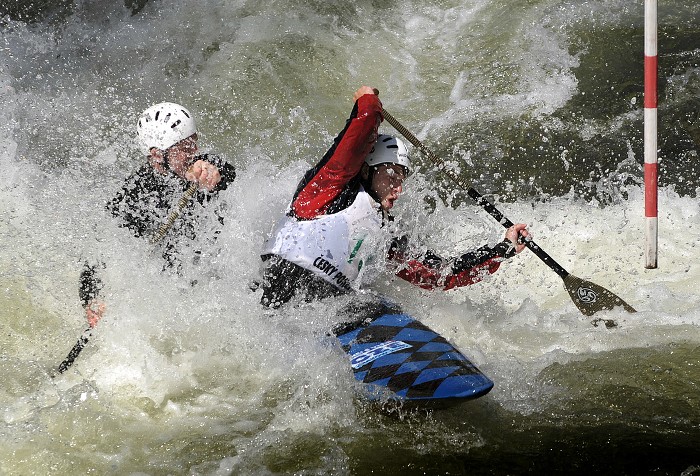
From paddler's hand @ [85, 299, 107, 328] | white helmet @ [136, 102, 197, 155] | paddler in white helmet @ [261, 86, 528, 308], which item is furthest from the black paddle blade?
paddler's hand @ [85, 299, 107, 328]

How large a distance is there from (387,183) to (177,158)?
45.7 inches

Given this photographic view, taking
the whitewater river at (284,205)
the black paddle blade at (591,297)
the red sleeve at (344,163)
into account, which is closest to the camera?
the whitewater river at (284,205)

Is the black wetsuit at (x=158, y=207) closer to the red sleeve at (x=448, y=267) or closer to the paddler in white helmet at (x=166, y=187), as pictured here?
the paddler in white helmet at (x=166, y=187)

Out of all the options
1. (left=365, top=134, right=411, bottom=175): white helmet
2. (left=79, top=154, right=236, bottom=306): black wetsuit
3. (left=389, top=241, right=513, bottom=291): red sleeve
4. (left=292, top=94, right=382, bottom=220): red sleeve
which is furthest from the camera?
(left=389, top=241, right=513, bottom=291): red sleeve

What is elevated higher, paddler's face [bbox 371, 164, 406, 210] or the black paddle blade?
paddler's face [bbox 371, 164, 406, 210]

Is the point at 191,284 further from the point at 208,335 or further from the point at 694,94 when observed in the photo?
the point at 694,94

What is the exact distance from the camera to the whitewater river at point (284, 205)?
3.73 metres

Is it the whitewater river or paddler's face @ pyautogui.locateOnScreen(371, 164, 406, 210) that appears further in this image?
paddler's face @ pyautogui.locateOnScreen(371, 164, 406, 210)

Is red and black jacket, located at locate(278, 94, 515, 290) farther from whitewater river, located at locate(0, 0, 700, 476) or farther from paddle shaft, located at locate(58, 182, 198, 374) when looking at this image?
paddle shaft, located at locate(58, 182, 198, 374)

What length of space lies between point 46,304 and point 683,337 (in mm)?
3839

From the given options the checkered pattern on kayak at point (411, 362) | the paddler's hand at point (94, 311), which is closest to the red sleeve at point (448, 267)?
the checkered pattern on kayak at point (411, 362)

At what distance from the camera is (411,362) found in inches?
154

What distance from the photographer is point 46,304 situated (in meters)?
5.32

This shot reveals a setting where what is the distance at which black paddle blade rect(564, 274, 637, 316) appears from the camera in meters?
4.79
